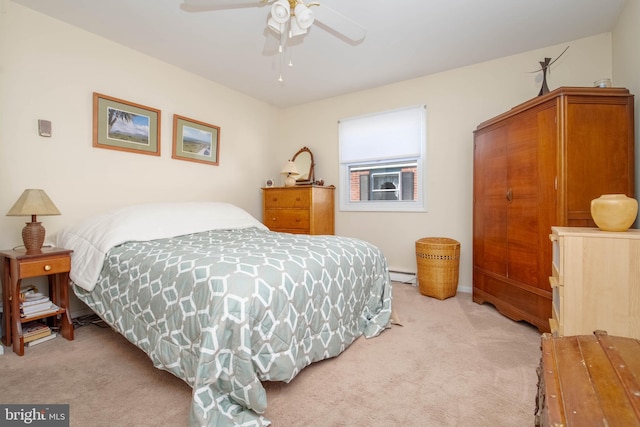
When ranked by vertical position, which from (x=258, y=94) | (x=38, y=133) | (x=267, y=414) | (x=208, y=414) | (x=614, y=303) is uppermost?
(x=258, y=94)

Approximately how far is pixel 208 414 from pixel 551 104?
2.61m

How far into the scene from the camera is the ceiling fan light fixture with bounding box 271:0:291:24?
155 centimetres

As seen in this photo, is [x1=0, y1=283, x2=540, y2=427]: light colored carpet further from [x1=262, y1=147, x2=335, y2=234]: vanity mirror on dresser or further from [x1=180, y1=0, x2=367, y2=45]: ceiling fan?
[x1=180, y1=0, x2=367, y2=45]: ceiling fan

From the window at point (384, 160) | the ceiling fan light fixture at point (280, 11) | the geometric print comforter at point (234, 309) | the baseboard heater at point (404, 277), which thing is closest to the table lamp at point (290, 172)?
the window at point (384, 160)

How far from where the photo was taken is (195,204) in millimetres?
2709

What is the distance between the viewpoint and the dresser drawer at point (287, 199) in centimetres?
352

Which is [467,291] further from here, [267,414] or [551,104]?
[267,414]

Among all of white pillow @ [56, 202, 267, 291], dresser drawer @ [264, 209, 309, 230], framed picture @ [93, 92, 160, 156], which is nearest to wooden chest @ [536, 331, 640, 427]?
white pillow @ [56, 202, 267, 291]

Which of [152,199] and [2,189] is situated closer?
[2,189]

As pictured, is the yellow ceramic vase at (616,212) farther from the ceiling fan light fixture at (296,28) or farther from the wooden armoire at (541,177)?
the ceiling fan light fixture at (296,28)

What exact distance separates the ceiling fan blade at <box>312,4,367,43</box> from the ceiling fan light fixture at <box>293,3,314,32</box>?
0.31ft

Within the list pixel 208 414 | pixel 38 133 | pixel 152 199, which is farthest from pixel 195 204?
pixel 208 414

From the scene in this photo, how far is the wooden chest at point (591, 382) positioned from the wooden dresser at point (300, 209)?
108 inches

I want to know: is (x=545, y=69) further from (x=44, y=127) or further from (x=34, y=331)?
(x=34, y=331)
